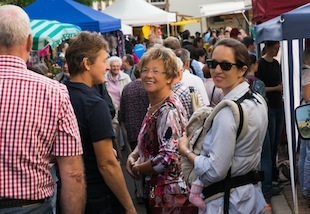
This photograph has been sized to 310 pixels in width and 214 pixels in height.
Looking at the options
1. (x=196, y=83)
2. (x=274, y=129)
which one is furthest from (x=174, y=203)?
(x=274, y=129)

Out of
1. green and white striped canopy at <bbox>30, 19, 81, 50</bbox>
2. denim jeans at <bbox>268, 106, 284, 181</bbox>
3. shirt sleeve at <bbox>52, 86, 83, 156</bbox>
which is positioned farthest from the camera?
green and white striped canopy at <bbox>30, 19, 81, 50</bbox>

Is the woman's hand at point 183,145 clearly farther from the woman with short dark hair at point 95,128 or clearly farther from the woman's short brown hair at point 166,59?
the woman's short brown hair at point 166,59

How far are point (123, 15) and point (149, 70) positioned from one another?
16.0m

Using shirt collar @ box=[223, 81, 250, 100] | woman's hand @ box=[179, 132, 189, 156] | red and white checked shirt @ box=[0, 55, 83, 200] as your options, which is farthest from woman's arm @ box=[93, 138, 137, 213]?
shirt collar @ box=[223, 81, 250, 100]

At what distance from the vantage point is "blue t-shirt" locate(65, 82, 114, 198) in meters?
3.74

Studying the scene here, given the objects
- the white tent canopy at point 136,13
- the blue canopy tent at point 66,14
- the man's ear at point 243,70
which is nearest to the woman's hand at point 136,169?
the man's ear at point 243,70

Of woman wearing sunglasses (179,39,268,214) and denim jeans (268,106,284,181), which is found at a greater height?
woman wearing sunglasses (179,39,268,214)

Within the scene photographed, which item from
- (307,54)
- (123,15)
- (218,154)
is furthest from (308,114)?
(123,15)

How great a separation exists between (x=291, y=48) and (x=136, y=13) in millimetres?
14022

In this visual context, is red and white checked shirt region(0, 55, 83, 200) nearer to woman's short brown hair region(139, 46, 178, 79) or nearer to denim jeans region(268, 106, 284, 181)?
woman's short brown hair region(139, 46, 178, 79)

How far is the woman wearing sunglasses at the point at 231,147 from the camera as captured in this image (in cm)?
367

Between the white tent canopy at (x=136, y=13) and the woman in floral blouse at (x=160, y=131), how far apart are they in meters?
15.8

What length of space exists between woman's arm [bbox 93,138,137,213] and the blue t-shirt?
5cm

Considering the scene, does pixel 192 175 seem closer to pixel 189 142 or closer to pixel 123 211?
pixel 189 142
